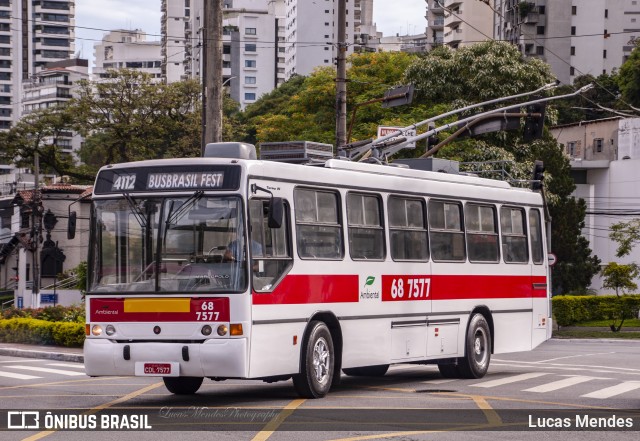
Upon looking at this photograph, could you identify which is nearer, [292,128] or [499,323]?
[499,323]

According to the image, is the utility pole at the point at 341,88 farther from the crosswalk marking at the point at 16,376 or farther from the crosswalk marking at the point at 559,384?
the crosswalk marking at the point at 559,384

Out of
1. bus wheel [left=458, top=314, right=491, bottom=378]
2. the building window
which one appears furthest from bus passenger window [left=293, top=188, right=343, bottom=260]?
the building window

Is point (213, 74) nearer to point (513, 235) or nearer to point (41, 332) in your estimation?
point (513, 235)

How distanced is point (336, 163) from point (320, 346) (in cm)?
270

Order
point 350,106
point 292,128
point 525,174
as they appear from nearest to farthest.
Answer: point 525,174 → point 350,106 → point 292,128

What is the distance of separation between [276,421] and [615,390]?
6949mm

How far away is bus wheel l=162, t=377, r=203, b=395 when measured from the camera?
55.7ft

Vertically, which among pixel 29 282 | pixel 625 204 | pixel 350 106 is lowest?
pixel 29 282

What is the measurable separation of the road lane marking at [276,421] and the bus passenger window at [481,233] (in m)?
5.90

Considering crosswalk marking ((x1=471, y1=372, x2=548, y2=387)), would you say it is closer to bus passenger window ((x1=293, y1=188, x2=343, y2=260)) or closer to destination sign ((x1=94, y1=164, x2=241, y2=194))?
bus passenger window ((x1=293, y1=188, x2=343, y2=260))

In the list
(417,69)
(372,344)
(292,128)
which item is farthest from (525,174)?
(372,344)

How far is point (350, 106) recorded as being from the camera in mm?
65000

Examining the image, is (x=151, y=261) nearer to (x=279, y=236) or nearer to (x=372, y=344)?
(x=279, y=236)

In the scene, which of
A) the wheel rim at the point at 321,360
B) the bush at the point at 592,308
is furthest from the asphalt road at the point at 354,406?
the bush at the point at 592,308
